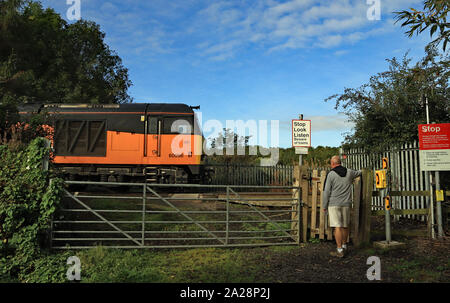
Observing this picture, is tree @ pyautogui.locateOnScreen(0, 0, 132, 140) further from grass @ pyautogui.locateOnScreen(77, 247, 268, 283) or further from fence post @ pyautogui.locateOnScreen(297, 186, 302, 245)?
fence post @ pyautogui.locateOnScreen(297, 186, 302, 245)

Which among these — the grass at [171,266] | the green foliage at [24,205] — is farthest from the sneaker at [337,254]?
the green foliage at [24,205]

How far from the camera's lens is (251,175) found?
1933 cm

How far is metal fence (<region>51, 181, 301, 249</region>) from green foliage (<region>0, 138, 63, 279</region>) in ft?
1.10

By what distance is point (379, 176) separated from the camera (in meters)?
6.97

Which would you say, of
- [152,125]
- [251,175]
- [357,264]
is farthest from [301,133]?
[251,175]

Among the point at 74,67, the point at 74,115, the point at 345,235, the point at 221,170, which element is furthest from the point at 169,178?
the point at 74,67

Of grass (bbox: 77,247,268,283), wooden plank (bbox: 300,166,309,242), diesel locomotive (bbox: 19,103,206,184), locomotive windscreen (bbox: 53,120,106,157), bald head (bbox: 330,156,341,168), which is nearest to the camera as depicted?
grass (bbox: 77,247,268,283)

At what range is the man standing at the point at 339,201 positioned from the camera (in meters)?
6.39

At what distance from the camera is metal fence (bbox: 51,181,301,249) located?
6434 millimetres

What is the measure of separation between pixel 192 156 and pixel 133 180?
2722mm

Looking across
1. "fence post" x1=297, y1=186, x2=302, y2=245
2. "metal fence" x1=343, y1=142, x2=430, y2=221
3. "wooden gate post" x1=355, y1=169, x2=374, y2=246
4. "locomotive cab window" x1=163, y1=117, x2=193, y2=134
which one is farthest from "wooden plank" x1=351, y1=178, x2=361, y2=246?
"locomotive cab window" x1=163, y1=117, x2=193, y2=134

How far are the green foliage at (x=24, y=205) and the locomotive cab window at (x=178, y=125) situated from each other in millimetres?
6810
